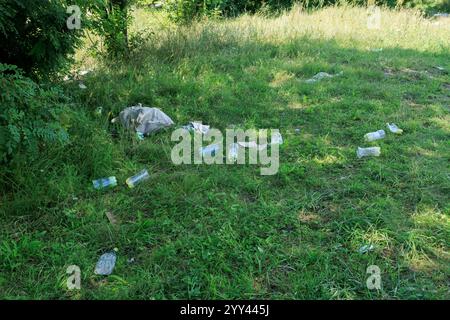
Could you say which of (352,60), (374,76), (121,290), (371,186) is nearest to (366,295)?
(371,186)

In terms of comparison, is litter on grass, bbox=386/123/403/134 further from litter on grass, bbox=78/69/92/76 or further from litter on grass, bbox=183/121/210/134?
litter on grass, bbox=78/69/92/76

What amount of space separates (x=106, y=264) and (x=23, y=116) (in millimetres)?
1172

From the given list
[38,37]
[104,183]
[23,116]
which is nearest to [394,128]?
[104,183]

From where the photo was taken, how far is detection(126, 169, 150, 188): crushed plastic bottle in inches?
130

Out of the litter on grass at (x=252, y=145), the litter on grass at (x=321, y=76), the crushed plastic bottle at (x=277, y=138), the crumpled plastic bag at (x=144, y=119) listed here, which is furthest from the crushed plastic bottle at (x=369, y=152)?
the litter on grass at (x=321, y=76)

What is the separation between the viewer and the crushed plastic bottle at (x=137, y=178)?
3.29m

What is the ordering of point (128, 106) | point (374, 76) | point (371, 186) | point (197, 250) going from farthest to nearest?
point (374, 76) < point (128, 106) < point (371, 186) < point (197, 250)

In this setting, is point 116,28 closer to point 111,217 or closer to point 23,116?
point 23,116

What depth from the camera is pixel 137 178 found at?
11.0 ft

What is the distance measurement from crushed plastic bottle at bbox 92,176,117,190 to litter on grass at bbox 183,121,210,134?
108 centimetres

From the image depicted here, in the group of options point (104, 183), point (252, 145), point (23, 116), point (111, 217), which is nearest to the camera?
point (23, 116)
